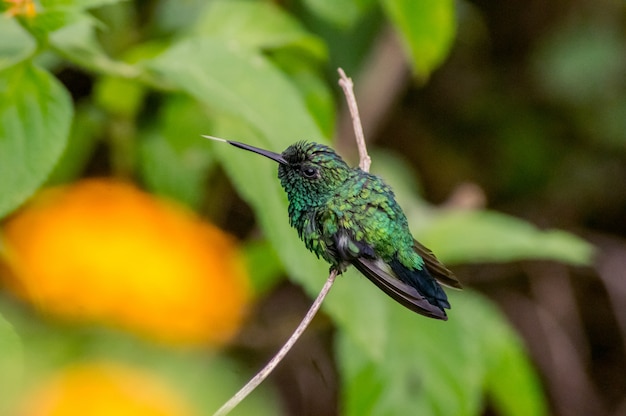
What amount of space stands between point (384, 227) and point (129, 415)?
0.90 feet

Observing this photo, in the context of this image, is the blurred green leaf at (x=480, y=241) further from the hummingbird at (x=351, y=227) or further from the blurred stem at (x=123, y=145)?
the hummingbird at (x=351, y=227)

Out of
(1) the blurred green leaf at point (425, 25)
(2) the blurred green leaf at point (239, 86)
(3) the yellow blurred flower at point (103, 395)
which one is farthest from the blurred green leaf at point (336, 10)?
(3) the yellow blurred flower at point (103, 395)

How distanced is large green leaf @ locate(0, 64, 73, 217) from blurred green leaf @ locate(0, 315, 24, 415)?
0.38 m

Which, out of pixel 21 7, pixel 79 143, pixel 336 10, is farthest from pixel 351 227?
pixel 79 143

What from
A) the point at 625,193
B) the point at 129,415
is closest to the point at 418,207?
the point at 625,193

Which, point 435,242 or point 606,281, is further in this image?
point 606,281

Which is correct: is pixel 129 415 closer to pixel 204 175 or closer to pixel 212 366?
pixel 212 366

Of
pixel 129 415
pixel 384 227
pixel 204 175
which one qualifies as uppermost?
pixel 384 227

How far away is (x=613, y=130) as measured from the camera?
3285 mm

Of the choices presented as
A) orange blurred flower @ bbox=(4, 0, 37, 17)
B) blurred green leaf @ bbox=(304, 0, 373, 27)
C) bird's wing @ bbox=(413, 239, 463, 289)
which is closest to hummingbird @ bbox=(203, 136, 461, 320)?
bird's wing @ bbox=(413, 239, 463, 289)

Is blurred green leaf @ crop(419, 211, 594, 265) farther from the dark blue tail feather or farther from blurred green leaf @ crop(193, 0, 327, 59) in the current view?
the dark blue tail feather

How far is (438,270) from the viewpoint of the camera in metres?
0.59

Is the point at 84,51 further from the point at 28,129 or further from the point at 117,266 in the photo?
the point at 117,266

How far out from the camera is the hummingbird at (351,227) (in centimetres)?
54
